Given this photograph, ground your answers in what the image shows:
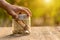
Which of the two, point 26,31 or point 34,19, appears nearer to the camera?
point 26,31

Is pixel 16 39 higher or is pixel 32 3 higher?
pixel 32 3

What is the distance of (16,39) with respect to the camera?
1049 millimetres

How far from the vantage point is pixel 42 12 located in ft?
9.61

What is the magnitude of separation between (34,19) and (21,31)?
1.78 meters

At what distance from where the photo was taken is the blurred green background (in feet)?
9.39

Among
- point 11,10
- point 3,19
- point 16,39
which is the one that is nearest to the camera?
point 16,39

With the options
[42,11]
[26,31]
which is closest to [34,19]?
[42,11]

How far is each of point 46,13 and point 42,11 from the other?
7cm

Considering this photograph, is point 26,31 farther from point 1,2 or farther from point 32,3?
point 32,3

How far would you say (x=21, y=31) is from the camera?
1163mm

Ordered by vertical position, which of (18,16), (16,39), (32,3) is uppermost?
(32,3)

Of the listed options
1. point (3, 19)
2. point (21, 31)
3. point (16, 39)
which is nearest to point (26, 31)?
point (21, 31)

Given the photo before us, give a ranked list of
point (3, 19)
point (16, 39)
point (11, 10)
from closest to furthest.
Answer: point (16, 39)
point (11, 10)
point (3, 19)

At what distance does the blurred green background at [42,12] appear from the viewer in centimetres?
286
